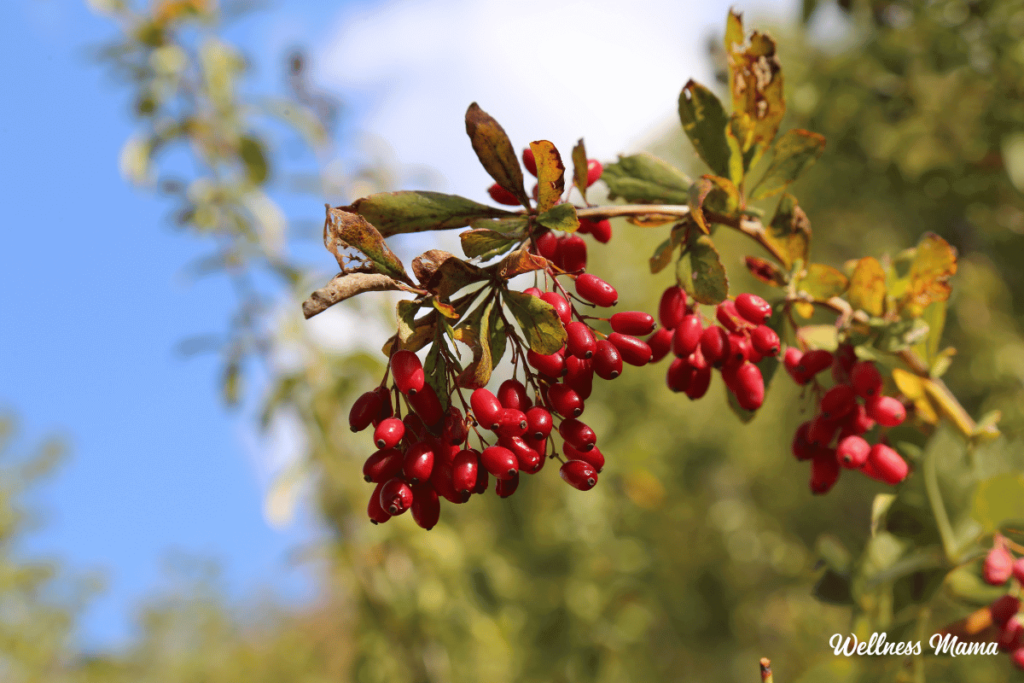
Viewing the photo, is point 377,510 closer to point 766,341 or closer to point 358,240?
point 358,240

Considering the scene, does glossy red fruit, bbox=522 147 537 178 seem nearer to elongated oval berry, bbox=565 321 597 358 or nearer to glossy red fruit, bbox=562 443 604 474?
elongated oval berry, bbox=565 321 597 358

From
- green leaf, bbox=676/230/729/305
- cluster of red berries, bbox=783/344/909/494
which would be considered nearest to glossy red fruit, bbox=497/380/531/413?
green leaf, bbox=676/230/729/305

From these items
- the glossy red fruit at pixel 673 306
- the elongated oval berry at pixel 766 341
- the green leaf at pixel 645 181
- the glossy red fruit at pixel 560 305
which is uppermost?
the green leaf at pixel 645 181

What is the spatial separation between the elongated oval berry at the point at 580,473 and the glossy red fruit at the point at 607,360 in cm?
11

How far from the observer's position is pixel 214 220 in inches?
93.4

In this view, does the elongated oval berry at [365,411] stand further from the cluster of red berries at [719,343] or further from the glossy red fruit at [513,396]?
the cluster of red berries at [719,343]

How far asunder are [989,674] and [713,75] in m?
3.78

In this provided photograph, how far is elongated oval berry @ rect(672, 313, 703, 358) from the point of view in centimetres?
89


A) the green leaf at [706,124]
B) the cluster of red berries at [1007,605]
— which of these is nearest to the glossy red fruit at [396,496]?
the green leaf at [706,124]

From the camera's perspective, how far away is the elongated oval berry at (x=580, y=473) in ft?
2.63

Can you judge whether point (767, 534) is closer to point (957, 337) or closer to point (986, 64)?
point (957, 337)

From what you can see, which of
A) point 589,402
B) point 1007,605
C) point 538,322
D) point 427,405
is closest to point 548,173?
point 538,322

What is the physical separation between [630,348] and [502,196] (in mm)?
237

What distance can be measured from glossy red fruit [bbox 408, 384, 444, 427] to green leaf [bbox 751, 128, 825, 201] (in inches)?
20.8
